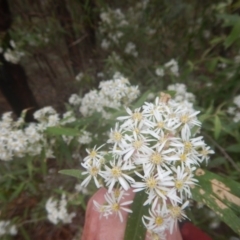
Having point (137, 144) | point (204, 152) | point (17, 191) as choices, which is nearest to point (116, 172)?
point (137, 144)

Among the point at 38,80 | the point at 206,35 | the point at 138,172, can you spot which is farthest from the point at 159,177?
the point at 38,80

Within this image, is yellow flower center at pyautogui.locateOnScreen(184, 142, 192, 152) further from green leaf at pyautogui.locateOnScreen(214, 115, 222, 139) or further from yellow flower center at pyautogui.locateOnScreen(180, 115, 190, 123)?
green leaf at pyautogui.locateOnScreen(214, 115, 222, 139)

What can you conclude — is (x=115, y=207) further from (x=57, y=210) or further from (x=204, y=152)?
(x=57, y=210)

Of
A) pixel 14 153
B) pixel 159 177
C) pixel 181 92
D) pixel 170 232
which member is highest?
pixel 181 92

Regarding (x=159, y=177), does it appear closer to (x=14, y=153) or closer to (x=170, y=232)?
(x=170, y=232)

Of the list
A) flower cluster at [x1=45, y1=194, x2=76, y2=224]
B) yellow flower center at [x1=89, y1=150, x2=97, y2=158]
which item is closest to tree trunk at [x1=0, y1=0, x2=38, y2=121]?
flower cluster at [x1=45, y1=194, x2=76, y2=224]
